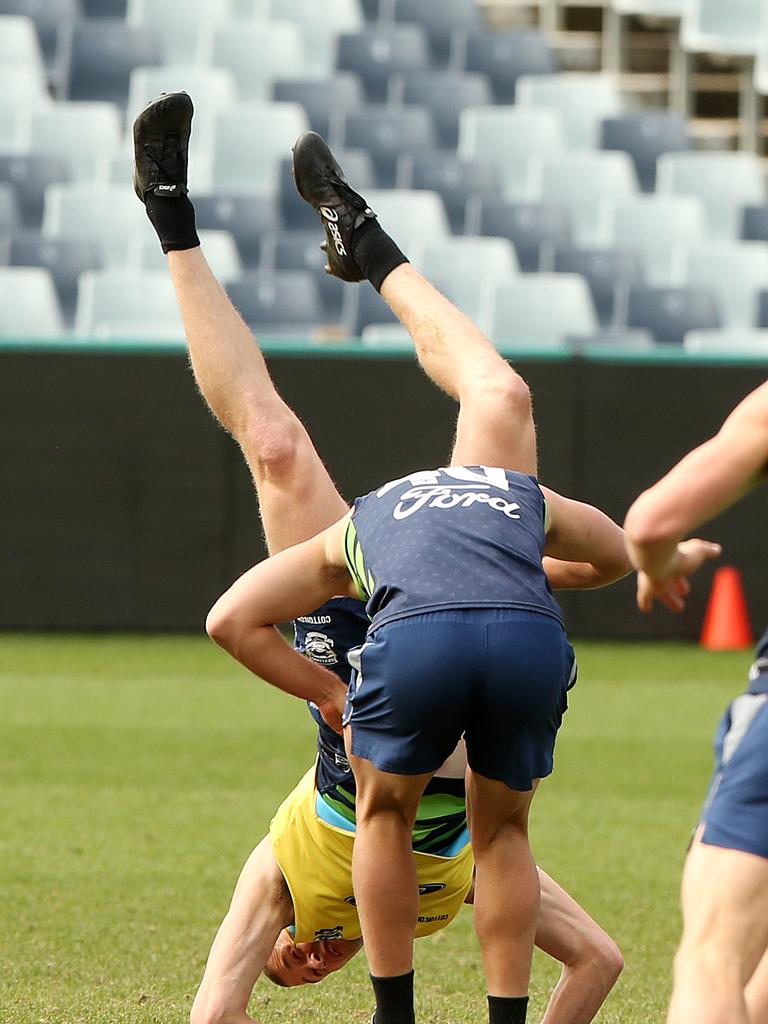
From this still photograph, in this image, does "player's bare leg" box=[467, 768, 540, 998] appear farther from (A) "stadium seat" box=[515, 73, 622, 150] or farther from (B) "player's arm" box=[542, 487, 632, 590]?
(A) "stadium seat" box=[515, 73, 622, 150]

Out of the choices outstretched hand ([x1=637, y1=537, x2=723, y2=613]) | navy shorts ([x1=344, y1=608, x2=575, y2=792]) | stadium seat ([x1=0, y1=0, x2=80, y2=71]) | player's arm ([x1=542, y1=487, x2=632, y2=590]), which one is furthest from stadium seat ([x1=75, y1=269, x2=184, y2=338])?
outstretched hand ([x1=637, y1=537, x2=723, y2=613])

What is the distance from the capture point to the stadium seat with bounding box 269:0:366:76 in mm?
16766

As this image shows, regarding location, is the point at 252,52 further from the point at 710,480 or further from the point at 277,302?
the point at 710,480

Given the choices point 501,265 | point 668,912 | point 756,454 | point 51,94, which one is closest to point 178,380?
point 501,265

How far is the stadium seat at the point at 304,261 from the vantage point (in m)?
14.0

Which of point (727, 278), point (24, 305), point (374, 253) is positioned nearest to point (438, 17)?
point (727, 278)

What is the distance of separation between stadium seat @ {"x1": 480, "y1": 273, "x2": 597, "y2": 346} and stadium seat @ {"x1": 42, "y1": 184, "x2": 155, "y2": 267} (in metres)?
3.03

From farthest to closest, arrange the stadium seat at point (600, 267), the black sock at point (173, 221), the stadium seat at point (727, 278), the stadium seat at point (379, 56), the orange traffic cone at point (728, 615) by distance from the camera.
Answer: the stadium seat at point (379, 56) < the stadium seat at point (727, 278) < the stadium seat at point (600, 267) < the orange traffic cone at point (728, 615) < the black sock at point (173, 221)

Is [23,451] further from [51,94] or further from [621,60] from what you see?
[621,60]

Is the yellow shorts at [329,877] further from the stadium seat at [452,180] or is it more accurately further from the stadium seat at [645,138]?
the stadium seat at [645,138]

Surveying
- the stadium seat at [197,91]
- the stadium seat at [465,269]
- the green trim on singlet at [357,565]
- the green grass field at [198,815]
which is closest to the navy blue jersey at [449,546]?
the green trim on singlet at [357,565]

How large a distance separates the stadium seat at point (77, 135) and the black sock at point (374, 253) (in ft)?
35.7

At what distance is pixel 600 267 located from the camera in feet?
48.0

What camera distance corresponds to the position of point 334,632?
154 inches
